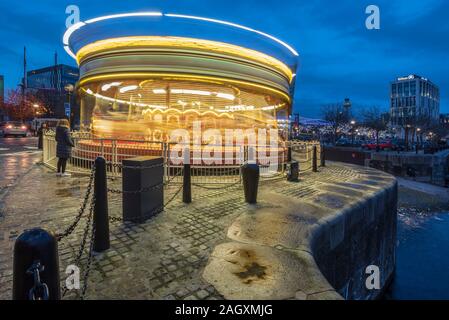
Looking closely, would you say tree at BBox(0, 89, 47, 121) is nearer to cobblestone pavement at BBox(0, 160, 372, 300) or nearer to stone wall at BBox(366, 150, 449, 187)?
cobblestone pavement at BBox(0, 160, 372, 300)

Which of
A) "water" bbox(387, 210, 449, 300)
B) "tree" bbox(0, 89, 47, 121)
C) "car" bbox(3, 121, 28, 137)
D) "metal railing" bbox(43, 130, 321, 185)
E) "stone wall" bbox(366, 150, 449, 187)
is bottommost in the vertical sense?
"water" bbox(387, 210, 449, 300)

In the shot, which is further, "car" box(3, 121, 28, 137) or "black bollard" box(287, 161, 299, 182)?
"car" box(3, 121, 28, 137)

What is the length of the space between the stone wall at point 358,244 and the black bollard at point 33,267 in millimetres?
3304

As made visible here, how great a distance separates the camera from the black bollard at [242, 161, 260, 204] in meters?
5.93

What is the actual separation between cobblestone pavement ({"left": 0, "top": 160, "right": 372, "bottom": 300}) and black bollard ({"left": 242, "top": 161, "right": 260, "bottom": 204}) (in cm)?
20

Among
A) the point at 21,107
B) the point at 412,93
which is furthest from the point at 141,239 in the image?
the point at 412,93

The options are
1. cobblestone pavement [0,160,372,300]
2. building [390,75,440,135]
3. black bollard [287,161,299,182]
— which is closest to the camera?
cobblestone pavement [0,160,372,300]

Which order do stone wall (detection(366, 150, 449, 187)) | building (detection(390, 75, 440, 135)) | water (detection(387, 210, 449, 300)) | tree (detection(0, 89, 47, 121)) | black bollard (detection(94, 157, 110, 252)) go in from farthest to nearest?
building (detection(390, 75, 440, 135)), tree (detection(0, 89, 47, 121)), stone wall (detection(366, 150, 449, 187)), water (detection(387, 210, 449, 300)), black bollard (detection(94, 157, 110, 252))

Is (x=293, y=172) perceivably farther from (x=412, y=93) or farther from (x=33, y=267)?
(x=412, y=93)

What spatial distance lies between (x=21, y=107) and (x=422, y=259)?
58117 mm

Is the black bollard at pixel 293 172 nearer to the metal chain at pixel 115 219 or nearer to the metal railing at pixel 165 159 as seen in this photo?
the metal railing at pixel 165 159

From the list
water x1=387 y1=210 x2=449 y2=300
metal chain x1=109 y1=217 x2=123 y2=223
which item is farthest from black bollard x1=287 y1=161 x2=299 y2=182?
metal chain x1=109 y1=217 x2=123 y2=223
